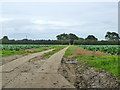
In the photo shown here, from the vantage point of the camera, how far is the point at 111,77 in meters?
4.85

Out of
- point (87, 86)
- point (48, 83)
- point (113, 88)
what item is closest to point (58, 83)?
point (48, 83)

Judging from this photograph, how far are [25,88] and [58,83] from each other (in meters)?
1.06

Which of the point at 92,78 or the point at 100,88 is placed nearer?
the point at 100,88

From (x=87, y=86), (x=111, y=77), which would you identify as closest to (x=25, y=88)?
(x=87, y=86)

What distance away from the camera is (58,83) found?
445 centimetres

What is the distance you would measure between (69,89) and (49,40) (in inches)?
2387

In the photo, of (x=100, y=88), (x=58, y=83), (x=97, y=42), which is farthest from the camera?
(x=97, y=42)

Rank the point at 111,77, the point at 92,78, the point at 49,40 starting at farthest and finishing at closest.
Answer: the point at 49,40 → the point at 92,78 → the point at 111,77

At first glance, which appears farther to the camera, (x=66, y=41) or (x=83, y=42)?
(x=66, y=41)

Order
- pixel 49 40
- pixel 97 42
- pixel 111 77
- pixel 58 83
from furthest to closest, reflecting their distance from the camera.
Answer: pixel 49 40 < pixel 97 42 < pixel 111 77 < pixel 58 83

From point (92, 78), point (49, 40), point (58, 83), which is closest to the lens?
point (58, 83)

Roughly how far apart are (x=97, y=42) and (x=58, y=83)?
5646 cm

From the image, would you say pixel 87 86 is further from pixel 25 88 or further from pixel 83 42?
pixel 83 42

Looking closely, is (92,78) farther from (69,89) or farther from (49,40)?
(49,40)
